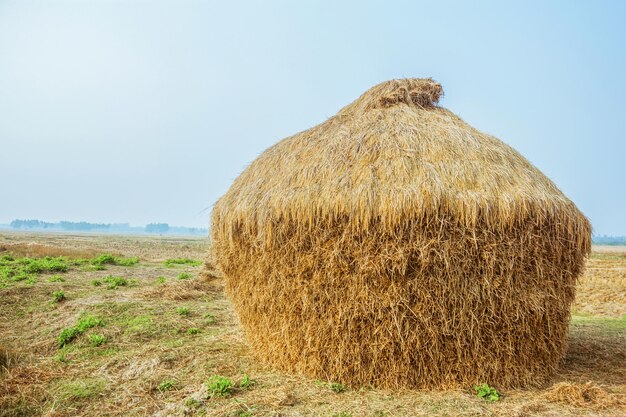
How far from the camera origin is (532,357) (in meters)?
6.32

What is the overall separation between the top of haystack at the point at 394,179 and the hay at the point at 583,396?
204 cm

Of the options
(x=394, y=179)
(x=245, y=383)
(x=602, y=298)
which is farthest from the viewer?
(x=602, y=298)

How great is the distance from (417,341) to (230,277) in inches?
125

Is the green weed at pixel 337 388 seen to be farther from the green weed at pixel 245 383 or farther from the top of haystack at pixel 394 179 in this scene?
the top of haystack at pixel 394 179

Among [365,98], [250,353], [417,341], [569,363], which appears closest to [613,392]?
[569,363]

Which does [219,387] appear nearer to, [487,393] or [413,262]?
[413,262]

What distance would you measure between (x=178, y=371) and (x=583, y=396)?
18.2ft

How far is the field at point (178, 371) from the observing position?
5559 mm

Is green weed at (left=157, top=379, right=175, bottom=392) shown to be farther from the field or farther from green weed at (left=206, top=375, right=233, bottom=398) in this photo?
green weed at (left=206, top=375, right=233, bottom=398)

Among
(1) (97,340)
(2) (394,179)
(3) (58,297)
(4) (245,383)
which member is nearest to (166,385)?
(4) (245,383)

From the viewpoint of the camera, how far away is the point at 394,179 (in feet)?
20.0

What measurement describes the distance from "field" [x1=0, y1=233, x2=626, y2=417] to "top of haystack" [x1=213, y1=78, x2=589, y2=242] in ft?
7.13

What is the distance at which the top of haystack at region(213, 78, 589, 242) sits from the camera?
5727 mm

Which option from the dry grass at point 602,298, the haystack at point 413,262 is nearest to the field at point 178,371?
the haystack at point 413,262
